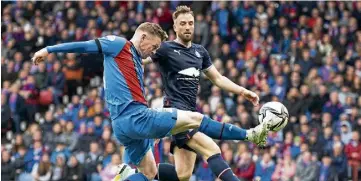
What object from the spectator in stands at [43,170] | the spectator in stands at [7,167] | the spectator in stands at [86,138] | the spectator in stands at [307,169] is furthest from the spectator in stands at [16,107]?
the spectator in stands at [307,169]

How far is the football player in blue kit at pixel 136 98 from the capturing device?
11141 millimetres

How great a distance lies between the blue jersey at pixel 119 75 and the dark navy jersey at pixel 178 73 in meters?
0.89

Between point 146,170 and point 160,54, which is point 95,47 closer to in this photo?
point 160,54

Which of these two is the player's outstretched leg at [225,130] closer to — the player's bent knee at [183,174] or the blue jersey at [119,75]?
the blue jersey at [119,75]

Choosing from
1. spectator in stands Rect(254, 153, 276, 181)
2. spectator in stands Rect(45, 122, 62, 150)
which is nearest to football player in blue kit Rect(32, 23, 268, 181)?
spectator in stands Rect(254, 153, 276, 181)

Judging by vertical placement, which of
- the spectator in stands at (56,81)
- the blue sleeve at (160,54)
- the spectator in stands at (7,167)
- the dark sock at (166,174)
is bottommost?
the spectator in stands at (7,167)

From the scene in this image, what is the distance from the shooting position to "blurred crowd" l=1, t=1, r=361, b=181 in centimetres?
1894

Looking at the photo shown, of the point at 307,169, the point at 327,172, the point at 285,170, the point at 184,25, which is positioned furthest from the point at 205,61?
the point at 327,172

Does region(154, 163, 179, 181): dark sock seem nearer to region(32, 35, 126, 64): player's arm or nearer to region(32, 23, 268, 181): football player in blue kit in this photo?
region(32, 23, 268, 181): football player in blue kit

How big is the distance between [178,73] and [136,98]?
1.03 metres

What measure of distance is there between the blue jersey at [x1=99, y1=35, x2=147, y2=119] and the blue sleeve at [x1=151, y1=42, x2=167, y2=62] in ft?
2.98

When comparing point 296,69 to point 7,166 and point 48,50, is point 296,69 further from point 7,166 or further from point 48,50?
point 48,50

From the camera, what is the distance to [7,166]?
19.9m

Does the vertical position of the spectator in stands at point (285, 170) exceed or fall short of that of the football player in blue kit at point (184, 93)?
it falls short
